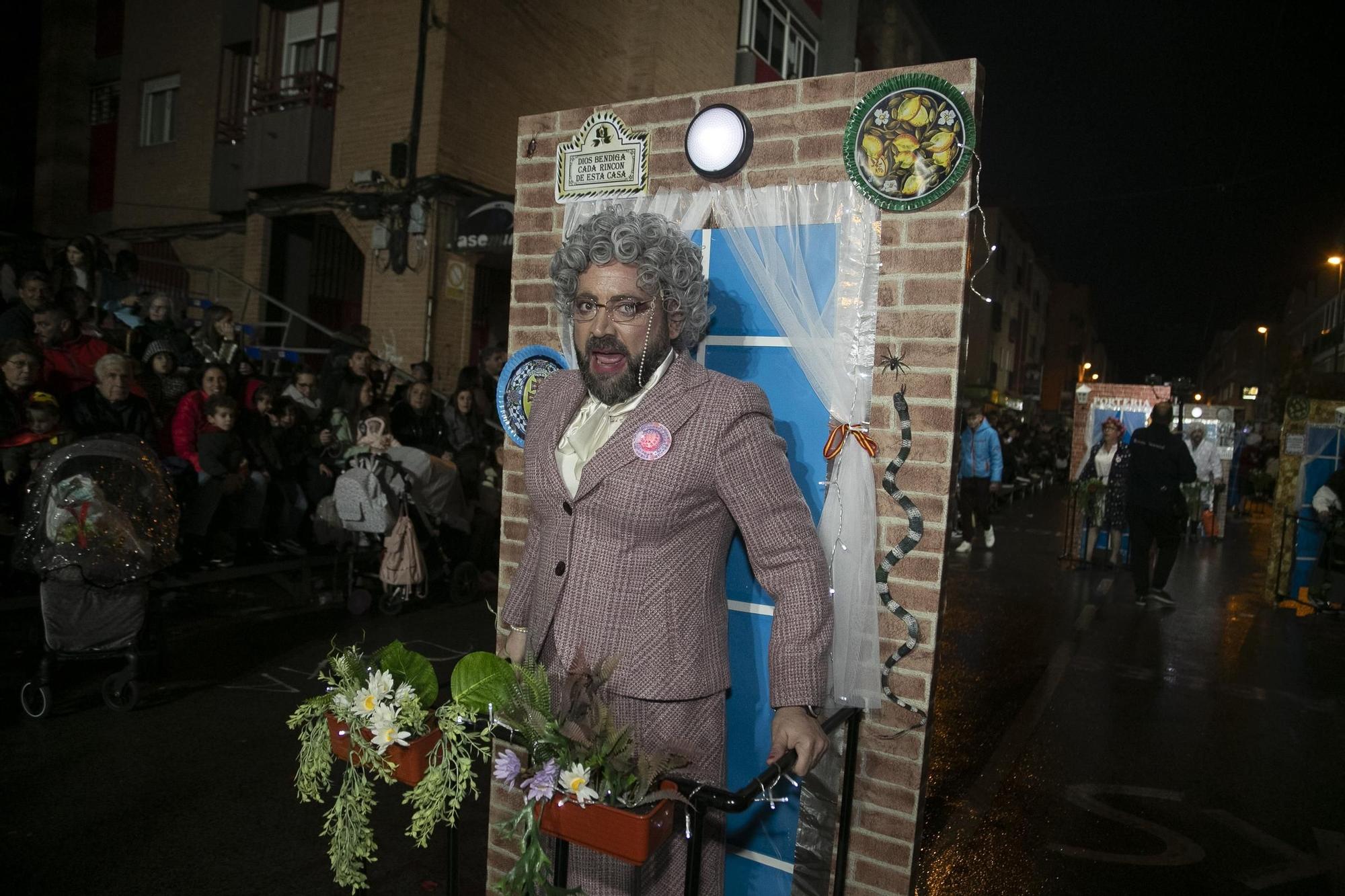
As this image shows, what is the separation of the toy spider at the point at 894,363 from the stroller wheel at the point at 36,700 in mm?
4899

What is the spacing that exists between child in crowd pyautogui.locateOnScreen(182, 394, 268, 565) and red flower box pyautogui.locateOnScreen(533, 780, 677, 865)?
6042 millimetres

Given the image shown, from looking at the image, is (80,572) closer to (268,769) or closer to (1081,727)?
(268,769)

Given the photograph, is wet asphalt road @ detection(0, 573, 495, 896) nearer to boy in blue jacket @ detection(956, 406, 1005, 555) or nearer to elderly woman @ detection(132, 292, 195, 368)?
elderly woman @ detection(132, 292, 195, 368)

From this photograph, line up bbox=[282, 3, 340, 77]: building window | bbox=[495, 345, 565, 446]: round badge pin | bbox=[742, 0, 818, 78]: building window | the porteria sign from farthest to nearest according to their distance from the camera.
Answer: bbox=[742, 0, 818, 78]: building window, bbox=[282, 3, 340, 77]: building window, bbox=[495, 345, 565, 446]: round badge pin, the porteria sign

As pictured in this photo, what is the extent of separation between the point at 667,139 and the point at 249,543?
20.0ft

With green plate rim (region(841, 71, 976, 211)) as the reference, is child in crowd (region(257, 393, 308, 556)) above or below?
below

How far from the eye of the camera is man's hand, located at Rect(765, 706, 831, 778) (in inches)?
84.6

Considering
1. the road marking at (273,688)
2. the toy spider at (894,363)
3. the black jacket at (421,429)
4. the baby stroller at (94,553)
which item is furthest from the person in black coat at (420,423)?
the toy spider at (894,363)

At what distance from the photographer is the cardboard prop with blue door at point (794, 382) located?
9.46ft

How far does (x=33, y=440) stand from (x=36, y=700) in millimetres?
2029

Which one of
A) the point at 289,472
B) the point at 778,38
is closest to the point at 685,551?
the point at 289,472

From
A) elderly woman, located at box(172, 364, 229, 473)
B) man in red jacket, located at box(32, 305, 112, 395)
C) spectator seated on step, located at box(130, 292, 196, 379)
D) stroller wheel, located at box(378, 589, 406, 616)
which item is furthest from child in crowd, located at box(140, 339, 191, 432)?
stroller wheel, located at box(378, 589, 406, 616)

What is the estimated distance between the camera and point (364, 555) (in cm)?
805

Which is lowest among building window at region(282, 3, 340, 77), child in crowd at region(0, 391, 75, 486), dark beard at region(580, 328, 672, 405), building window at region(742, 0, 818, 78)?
child in crowd at region(0, 391, 75, 486)
